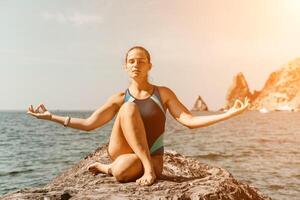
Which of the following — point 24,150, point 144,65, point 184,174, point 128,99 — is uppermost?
point 144,65

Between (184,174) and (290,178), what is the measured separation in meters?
8.26

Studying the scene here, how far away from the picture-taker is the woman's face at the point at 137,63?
461 centimetres

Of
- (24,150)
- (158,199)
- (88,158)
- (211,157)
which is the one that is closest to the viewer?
(158,199)

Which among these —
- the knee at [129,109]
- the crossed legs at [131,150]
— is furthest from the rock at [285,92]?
the knee at [129,109]

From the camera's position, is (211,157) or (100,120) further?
(211,157)

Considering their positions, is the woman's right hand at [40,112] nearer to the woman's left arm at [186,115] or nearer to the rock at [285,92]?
the woman's left arm at [186,115]

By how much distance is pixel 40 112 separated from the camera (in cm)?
469

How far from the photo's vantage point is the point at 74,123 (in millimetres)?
4770

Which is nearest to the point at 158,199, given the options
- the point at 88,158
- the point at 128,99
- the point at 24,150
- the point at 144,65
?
the point at 128,99

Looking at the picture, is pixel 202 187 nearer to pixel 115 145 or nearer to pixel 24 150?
pixel 115 145

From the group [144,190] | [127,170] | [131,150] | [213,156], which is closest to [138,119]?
[131,150]

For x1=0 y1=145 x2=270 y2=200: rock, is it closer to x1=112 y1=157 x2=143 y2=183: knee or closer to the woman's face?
x1=112 y1=157 x2=143 y2=183: knee

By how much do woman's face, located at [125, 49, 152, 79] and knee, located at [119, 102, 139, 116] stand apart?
Answer: 42cm

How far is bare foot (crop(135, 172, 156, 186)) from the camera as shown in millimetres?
4324
